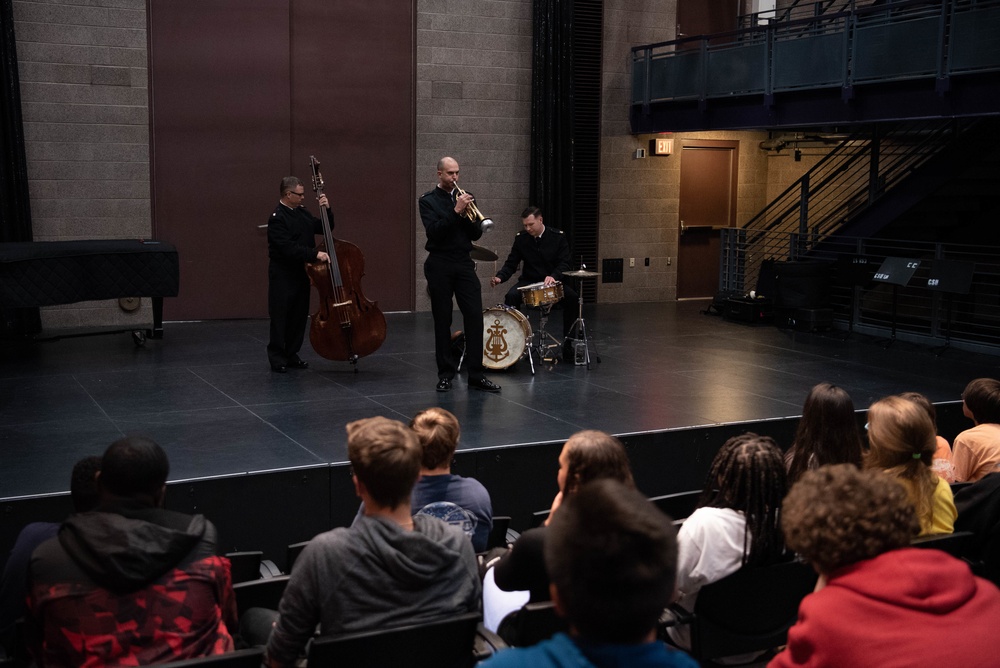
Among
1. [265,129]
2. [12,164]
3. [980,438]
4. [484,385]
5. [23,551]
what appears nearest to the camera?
[23,551]

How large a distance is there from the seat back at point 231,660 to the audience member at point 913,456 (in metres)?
2.01

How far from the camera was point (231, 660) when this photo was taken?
2.39 m

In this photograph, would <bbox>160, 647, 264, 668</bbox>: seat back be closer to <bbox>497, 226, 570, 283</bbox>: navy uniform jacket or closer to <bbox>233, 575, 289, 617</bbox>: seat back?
<bbox>233, 575, 289, 617</bbox>: seat back

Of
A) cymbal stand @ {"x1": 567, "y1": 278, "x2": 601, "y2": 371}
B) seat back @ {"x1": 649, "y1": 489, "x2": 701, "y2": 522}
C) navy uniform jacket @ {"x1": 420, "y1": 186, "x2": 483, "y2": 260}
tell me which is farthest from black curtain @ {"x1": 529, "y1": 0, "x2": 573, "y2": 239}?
seat back @ {"x1": 649, "y1": 489, "x2": 701, "y2": 522}

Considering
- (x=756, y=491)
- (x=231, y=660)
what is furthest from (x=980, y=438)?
(x=231, y=660)

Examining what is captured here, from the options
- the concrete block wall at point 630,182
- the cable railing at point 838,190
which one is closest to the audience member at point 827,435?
the cable railing at point 838,190

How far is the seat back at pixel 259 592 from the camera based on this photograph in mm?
3012

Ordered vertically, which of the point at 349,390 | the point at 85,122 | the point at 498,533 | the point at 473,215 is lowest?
the point at 349,390

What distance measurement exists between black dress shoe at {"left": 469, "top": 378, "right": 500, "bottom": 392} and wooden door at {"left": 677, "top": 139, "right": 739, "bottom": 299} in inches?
269

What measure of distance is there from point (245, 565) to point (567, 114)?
384 inches

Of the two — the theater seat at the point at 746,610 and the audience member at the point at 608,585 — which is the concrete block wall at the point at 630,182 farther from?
the audience member at the point at 608,585

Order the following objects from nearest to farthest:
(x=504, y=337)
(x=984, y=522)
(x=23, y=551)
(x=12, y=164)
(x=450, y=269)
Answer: (x=23, y=551), (x=984, y=522), (x=450, y=269), (x=504, y=337), (x=12, y=164)

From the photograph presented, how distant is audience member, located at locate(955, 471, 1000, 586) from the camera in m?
3.56

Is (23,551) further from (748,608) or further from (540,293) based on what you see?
(540,293)
